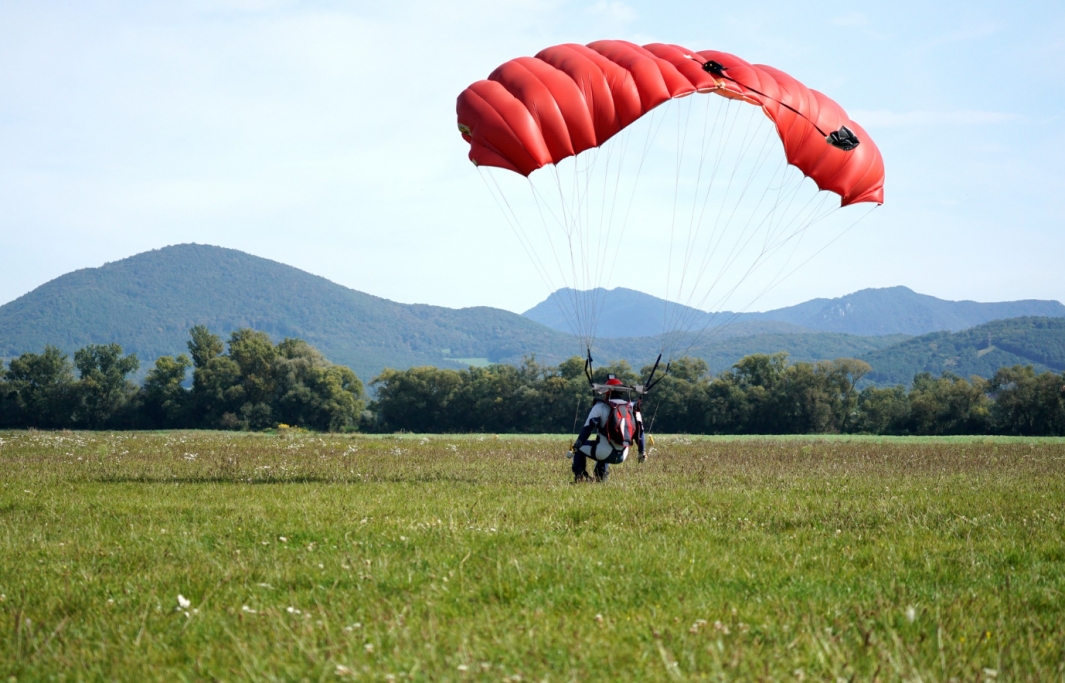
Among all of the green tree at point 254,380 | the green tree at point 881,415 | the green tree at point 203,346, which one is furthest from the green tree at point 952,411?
the green tree at point 203,346

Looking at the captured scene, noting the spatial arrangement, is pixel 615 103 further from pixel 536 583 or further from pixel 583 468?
pixel 536 583

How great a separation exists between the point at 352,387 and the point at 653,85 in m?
68.7

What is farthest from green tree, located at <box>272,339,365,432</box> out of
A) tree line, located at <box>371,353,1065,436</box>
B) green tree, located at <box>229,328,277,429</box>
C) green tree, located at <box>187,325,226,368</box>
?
green tree, located at <box>187,325,226,368</box>

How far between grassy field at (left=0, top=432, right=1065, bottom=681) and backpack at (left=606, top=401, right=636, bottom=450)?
3.73 ft

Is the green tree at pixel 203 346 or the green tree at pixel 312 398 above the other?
the green tree at pixel 203 346

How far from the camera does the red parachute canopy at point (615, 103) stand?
1378cm

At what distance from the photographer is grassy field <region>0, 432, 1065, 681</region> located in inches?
171

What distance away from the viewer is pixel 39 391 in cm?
7488

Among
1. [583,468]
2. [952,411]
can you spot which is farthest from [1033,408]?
[583,468]

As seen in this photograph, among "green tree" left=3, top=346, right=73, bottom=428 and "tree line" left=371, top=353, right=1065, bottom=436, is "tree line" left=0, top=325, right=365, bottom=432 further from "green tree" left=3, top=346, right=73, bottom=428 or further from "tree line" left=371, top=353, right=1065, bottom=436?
"tree line" left=371, top=353, right=1065, bottom=436

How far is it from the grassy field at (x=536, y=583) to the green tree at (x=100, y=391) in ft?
226

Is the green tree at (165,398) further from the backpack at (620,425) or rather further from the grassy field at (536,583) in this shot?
the backpack at (620,425)

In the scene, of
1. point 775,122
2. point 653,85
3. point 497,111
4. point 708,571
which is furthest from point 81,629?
point 775,122

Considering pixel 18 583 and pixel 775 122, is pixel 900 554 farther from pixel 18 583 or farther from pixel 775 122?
pixel 775 122
